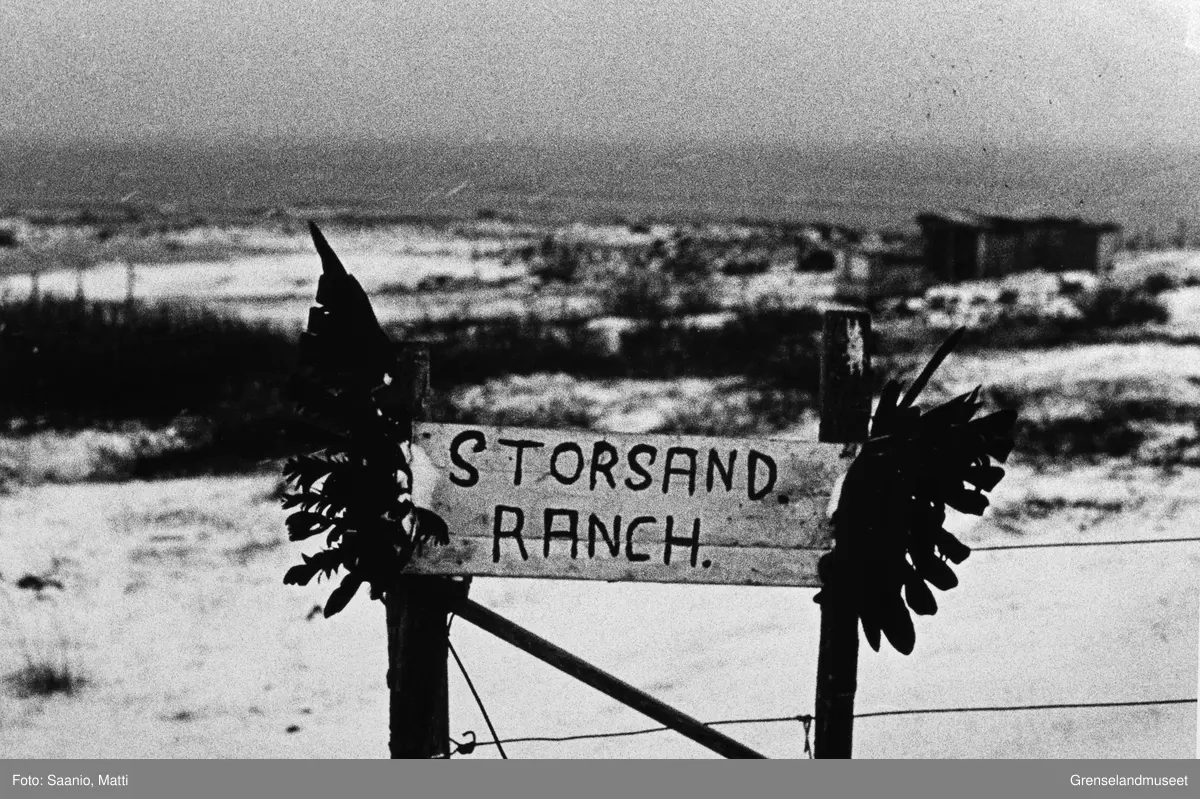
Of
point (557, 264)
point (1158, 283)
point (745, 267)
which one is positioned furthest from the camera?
point (745, 267)

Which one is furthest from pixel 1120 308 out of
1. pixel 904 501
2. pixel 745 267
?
pixel 904 501

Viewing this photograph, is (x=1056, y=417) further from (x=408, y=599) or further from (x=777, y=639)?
(x=408, y=599)

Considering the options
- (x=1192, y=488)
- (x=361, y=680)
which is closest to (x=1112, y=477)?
(x=1192, y=488)

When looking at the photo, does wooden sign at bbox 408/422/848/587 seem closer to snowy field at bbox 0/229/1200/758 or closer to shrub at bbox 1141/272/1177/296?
snowy field at bbox 0/229/1200/758

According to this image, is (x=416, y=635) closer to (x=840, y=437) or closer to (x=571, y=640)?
(x=840, y=437)

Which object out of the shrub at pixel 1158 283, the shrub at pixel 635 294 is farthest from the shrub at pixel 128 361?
the shrub at pixel 1158 283

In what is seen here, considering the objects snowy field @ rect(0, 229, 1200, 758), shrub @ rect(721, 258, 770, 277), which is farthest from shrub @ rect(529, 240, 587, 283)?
snowy field @ rect(0, 229, 1200, 758)
